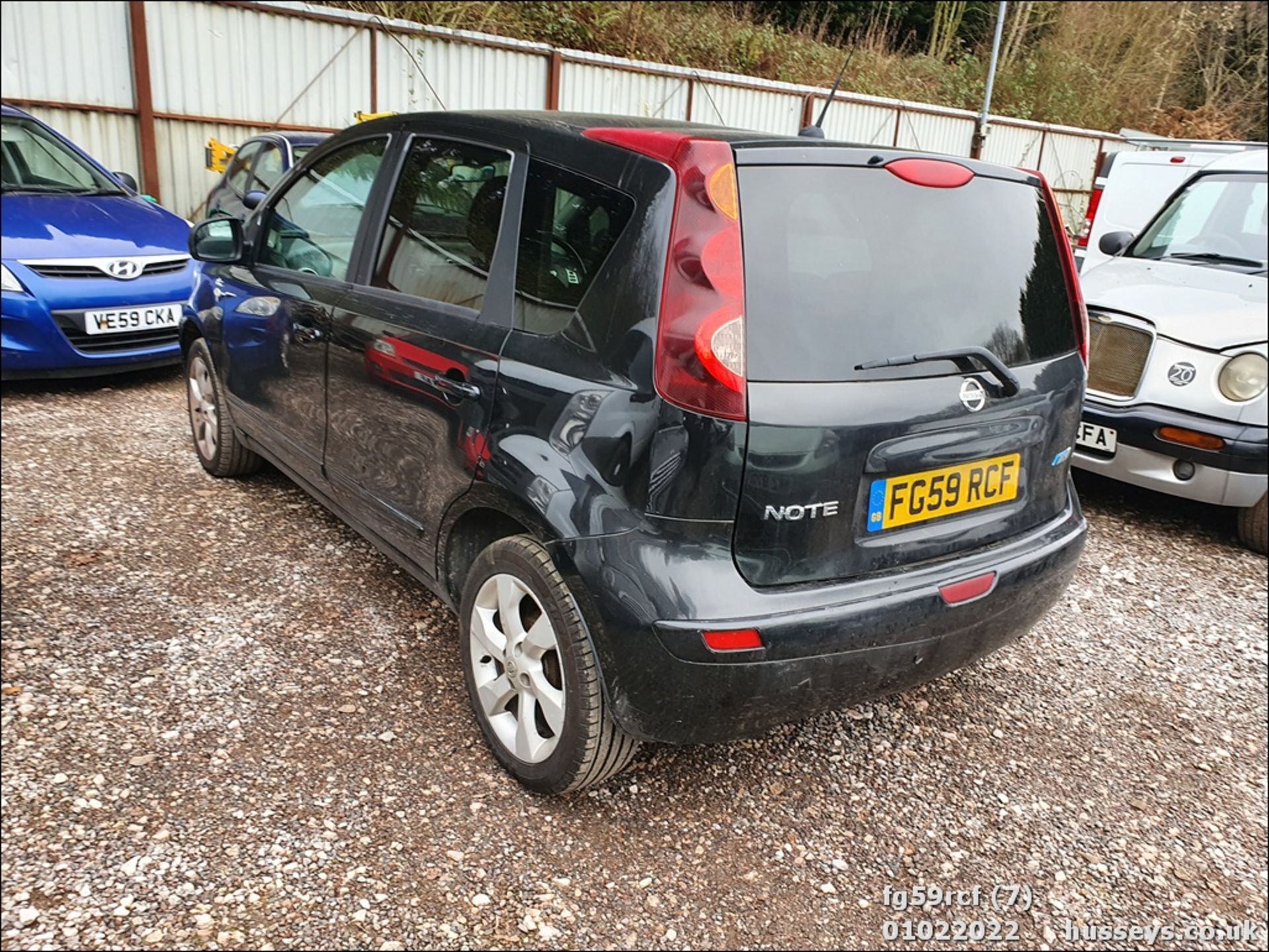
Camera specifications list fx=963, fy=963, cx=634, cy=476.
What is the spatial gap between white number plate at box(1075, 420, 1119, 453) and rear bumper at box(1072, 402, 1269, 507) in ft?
0.06

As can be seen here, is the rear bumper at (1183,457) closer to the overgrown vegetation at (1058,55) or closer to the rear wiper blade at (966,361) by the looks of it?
the rear wiper blade at (966,361)

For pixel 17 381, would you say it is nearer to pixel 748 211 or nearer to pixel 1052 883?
pixel 748 211

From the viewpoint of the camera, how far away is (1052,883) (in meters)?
2.38

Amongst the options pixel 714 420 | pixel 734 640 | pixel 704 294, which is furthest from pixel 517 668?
pixel 704 294

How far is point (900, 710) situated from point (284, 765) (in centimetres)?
185

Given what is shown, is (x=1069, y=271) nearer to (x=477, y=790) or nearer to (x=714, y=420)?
(x=714, y=420)

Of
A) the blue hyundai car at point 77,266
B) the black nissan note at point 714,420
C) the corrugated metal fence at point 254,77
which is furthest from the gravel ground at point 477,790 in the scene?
the corrugated metal fence at point 254,77

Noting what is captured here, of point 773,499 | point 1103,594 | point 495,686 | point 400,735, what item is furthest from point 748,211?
point 1103,594

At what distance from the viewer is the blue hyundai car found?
18.1 feet

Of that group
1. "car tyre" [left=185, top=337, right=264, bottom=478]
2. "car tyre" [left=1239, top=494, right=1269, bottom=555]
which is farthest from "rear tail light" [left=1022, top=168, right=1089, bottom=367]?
"car tyre" [left=185, top=337, right=264, bottom=478]

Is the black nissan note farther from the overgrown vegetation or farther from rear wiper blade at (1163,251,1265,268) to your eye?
the overgrown vegetation

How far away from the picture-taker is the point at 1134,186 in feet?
33.6

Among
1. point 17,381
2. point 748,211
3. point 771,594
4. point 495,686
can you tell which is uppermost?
point 748,211

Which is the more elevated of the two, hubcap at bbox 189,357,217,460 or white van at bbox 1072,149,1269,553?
white van at bbox 1072,149,1269,553
